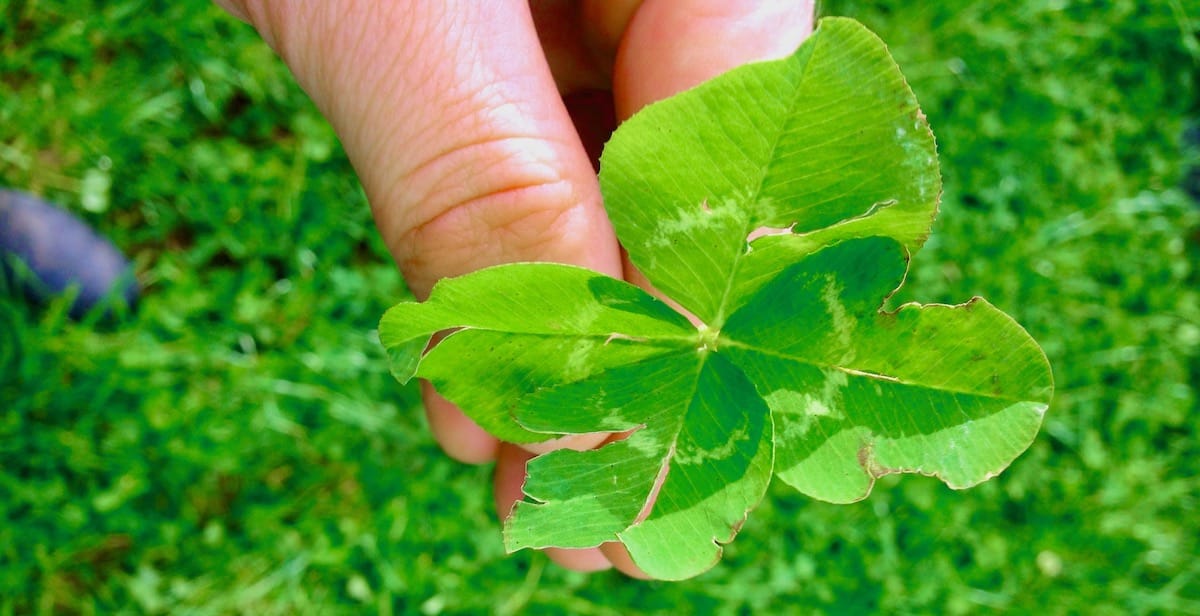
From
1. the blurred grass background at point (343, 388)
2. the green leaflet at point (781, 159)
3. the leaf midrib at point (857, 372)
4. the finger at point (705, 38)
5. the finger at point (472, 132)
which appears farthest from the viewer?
the blurred grass background at point (343, 388)

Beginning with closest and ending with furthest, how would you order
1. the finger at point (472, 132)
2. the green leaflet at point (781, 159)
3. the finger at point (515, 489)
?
1. the green leaflet at point (781, 159)
2. the finger at point (472, 132)
3. the finger at point (515, 489)

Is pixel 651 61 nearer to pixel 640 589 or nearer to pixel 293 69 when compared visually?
pixel 293 69

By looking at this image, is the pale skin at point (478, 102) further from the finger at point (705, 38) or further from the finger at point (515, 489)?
the finger at point (515, 489)

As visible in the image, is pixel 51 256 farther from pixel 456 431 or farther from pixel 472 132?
pixel 472 132

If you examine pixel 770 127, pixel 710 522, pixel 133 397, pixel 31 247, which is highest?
pixel 770 127

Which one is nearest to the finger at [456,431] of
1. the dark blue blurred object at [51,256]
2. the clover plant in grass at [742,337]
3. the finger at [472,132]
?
the finger at [472,132]

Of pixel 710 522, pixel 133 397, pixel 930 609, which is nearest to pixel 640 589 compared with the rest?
pixel 930 609

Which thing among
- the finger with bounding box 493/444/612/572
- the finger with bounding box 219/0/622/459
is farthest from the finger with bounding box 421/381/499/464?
the finger with bounding box 219/0/622/459
